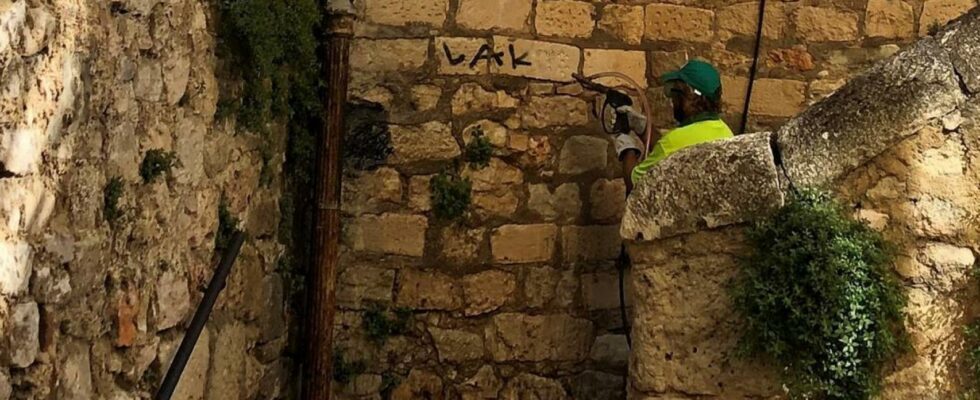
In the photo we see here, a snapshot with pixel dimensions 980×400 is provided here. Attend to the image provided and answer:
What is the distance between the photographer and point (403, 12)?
4625mm

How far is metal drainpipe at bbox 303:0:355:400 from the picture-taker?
4.42 meters

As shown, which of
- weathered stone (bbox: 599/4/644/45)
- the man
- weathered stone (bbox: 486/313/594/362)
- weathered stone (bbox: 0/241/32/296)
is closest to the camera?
weathered stone (bbox: 0/241/32/296)

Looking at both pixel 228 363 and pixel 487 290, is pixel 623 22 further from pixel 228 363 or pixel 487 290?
pixel 228 363

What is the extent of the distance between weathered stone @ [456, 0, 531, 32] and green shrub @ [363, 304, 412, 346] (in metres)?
1.24

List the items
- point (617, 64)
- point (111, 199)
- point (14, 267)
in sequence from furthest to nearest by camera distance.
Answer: point (617, 64)
point (111, 199)
point (14, 267)

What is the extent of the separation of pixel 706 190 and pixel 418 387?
1.79m

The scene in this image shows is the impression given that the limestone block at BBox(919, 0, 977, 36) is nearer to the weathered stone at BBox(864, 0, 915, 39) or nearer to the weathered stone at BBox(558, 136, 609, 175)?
the weathered stone at BBox(864, 0, 915, 39)

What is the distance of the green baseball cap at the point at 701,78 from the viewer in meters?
4.35

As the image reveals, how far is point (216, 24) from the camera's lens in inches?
133

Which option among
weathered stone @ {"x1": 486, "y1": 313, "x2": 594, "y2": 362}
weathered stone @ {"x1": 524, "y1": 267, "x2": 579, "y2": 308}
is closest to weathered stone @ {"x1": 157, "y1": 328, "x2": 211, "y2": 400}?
weathered stone @ {"x1": 486, "y1": 313, "x2": 594, "y2": 362}

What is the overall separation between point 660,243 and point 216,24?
1530 millimetres

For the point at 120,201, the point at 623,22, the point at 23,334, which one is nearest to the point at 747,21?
the point at 623,22

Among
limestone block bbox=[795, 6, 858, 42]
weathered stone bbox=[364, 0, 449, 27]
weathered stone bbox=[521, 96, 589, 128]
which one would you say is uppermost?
limestone block bbox=[795, 6, 858, 42]

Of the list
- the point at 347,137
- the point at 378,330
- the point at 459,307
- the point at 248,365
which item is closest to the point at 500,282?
the point at 459,307
